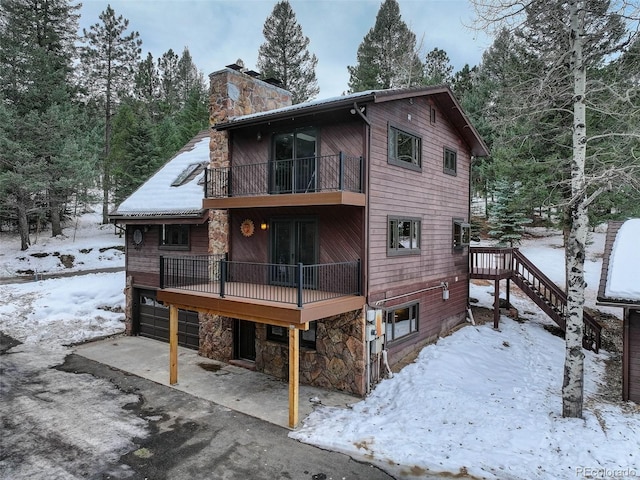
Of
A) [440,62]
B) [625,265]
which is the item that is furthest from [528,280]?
[440,62]

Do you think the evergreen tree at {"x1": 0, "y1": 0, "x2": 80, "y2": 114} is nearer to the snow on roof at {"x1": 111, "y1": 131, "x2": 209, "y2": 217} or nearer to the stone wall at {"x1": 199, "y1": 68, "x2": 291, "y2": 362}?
the snow on roof at {"x1": 111, "y1": 131, "x2": 209, "y2": 217}

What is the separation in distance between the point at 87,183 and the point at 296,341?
2747cm

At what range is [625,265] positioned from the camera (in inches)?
408

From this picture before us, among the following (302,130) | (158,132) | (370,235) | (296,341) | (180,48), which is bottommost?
(296,341)

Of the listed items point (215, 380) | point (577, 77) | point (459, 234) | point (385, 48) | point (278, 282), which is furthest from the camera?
point (385, 48)

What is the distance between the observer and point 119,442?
7844mm

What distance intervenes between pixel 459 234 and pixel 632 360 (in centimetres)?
750

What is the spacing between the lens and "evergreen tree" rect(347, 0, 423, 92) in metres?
32.9

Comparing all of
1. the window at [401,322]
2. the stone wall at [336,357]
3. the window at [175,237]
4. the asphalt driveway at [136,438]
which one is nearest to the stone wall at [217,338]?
the stone wall at [336,357]

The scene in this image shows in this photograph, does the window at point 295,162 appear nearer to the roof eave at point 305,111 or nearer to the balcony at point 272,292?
the roof eave at point 305,111

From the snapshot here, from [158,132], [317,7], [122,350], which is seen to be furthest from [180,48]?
[122,350]

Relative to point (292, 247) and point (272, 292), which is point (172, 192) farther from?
point (272, 292)

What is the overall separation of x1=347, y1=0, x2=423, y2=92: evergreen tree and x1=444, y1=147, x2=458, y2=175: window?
19023 mm

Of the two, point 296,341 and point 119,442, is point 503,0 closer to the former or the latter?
point 296,341
